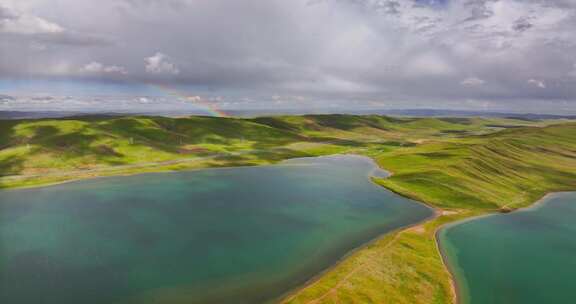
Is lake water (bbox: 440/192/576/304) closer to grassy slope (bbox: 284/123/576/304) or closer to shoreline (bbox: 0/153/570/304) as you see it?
shoreline (bbox: 0/153/570/304)

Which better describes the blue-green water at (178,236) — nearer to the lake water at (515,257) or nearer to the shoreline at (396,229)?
the shoreline at (396,229)

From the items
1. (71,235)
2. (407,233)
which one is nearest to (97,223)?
(71,235)

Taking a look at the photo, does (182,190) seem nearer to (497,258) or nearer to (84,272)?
(84,272)

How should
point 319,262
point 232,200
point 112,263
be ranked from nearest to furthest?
point 112,263
point 319,262
point 232,200

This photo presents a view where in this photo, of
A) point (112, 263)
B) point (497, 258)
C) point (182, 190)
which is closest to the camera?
point (112, 263)

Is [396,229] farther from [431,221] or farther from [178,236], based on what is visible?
[178,236]

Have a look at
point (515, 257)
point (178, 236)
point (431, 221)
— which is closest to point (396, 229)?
point (431, 221)

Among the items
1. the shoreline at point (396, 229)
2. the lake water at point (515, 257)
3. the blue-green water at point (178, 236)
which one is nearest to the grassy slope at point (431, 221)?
the shoreline at point (396, 229)
